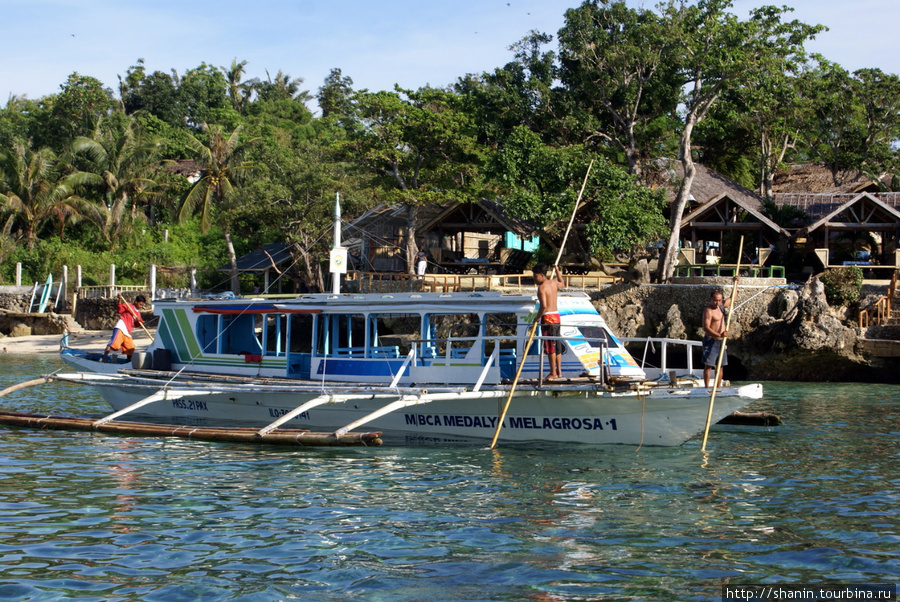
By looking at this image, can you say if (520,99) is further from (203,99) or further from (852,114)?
(203,99)

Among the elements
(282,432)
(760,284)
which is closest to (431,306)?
(282,432)

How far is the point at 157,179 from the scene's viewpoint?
48.3 meters

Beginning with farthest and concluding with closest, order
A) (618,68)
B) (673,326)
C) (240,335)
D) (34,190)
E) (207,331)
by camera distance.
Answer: (34,190)
(618,68)
(673,326)
(207,331)
(240,335)

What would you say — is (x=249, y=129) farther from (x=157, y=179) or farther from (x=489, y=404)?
(x=489, y=404)

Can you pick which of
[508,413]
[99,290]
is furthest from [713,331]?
[99,290]

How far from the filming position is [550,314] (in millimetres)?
13195

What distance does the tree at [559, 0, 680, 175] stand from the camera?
32125 millimetres

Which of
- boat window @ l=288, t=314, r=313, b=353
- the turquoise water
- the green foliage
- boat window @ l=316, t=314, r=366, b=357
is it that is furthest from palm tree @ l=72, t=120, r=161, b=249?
the green foliage

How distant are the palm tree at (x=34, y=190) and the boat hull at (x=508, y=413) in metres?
32.0

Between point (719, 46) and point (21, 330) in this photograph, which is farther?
point (21, 330)

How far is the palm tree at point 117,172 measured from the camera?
45047 millimetres

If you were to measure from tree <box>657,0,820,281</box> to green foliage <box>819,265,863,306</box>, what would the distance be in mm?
5386

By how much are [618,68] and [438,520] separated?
1065 inches

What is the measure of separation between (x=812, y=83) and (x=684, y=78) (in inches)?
277
